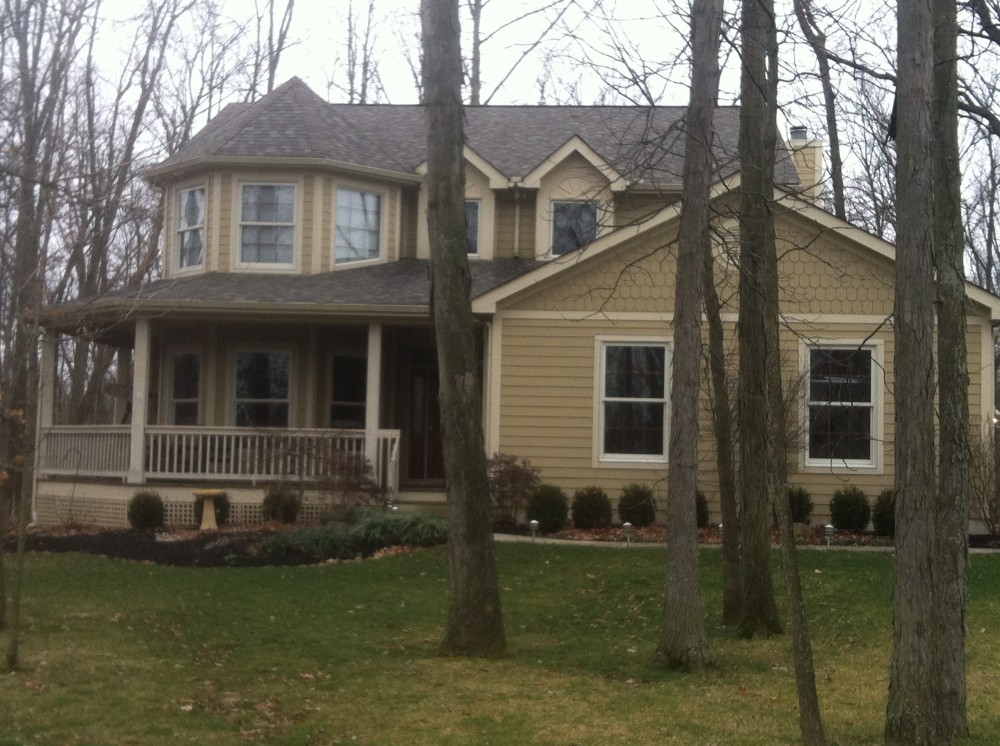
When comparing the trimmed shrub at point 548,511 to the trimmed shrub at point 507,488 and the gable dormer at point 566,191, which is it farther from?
the gable dormer at point 566,191

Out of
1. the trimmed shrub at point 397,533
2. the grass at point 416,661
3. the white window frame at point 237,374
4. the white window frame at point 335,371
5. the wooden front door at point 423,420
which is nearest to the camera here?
the grass at point 416,661

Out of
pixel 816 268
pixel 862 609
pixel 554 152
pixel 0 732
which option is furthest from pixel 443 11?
pixel 554 152

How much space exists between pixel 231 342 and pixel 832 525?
32.5 feet

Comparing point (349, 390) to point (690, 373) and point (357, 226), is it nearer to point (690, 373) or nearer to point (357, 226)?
point (357, 226)

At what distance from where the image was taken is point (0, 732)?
712cm

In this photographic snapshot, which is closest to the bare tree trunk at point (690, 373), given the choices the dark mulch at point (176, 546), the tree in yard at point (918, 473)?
the tree in yard at point (918, 473)

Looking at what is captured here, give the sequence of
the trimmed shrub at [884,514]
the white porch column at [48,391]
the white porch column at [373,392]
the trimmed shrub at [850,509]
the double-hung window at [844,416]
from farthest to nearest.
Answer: the white porch column at [48,391] → the white porch column at [373,392] → the double-hung window at [844,416] → the trimmed shrub at [850,509] → the trimmed shrub at [884,514]

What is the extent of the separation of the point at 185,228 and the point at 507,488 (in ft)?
25.1

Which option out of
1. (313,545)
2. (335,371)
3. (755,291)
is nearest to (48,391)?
(335,371)

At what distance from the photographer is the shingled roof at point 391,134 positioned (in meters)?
19.8

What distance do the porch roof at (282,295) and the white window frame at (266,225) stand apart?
24 cm

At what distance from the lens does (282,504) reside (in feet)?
56.5

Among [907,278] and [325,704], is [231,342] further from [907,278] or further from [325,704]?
[907,278]

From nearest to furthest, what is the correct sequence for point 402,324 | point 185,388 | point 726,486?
point 726,486 → point 402,324 → point 185,388
